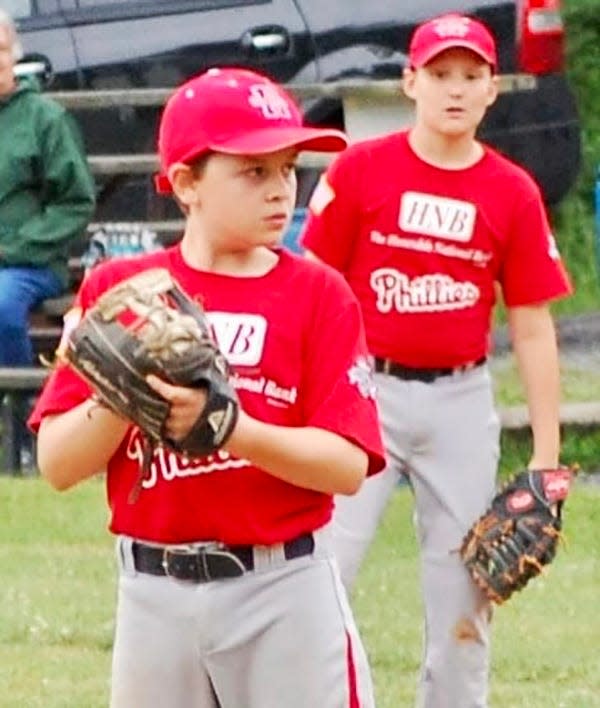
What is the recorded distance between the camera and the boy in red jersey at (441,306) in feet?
18.2

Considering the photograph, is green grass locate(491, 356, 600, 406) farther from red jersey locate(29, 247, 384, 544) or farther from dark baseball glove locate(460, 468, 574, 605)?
red jersey locate(29, 247, 384, 544)

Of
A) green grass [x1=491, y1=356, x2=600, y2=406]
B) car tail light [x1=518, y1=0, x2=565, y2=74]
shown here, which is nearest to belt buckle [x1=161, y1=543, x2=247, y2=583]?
green grass [x1=491, y1=356, x2=600, y2=406]

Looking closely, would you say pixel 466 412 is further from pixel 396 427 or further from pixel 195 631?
pixel 195 631

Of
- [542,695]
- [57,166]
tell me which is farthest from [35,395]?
[542,695]

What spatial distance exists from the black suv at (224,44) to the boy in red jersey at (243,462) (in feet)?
20.6

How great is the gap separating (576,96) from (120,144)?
2711 millimetres

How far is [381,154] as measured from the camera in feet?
18.5

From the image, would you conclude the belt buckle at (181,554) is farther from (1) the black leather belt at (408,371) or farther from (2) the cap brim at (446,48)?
(2) the cap brim at (446,48)

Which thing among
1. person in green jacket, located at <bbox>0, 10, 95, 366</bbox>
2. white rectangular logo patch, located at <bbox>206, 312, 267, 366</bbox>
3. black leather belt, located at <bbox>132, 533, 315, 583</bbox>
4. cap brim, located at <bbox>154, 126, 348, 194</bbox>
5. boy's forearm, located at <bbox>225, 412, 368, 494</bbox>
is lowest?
person in green jacket, located at <bbox>0, 10, 95, 366</bbox>

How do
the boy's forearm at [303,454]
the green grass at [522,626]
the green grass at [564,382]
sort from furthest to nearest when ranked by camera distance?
the green grass at [564,382] < the green grass at [522,626] < the boy's forearm at [303,454]

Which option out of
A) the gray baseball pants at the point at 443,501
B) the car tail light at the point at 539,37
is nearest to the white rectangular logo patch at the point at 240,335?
the gray baseball pants at the point at 443,501

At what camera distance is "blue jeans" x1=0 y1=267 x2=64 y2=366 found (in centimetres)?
916

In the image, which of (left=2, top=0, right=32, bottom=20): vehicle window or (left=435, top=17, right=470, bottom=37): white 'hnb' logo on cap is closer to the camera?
(left=435, top=17, right=470, bottom=37): white 'hnb' logo on cap

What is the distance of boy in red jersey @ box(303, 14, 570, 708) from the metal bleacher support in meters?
3.56
